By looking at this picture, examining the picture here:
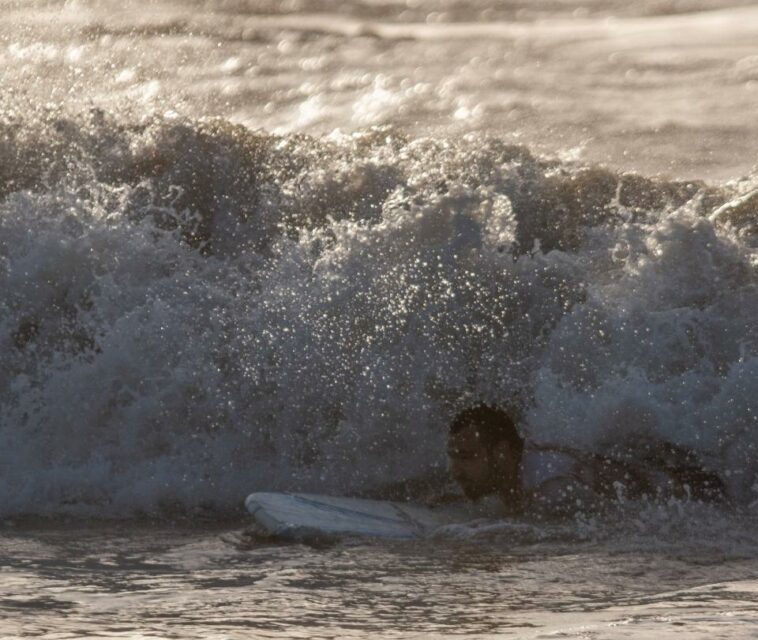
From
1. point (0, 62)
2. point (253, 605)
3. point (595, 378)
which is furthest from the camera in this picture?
point (0, 62)

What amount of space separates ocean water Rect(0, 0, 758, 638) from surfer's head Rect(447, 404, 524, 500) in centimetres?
28

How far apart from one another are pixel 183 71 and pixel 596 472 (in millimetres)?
6921

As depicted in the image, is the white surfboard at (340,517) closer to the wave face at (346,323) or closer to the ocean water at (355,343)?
the ocean water at (355,343)

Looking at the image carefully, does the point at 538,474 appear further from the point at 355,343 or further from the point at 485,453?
the point at 355,343

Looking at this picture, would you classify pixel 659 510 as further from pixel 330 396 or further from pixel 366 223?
pixel 366 223

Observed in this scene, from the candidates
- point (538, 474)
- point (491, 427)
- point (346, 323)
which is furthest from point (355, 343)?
point (538, 474)

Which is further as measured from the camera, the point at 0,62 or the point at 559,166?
the point at 0,62

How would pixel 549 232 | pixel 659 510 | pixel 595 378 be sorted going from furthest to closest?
pixel 549 232
pixel 595 378
pixel 659 510

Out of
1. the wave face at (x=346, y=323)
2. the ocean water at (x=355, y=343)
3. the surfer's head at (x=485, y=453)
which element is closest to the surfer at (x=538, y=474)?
the surfer's head at (x=485, y=453)

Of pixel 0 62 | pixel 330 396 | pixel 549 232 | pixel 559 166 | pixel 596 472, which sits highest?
pixel 0 62

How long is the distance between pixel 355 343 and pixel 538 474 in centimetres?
189

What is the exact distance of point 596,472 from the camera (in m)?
5.50

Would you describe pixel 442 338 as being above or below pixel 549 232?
below

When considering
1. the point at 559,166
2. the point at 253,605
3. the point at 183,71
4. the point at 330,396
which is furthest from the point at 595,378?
the point at 183,71
